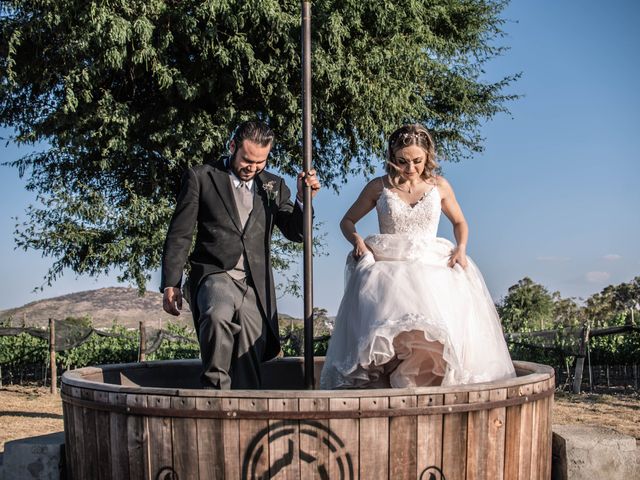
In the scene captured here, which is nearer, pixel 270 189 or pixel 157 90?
pixel 270 189

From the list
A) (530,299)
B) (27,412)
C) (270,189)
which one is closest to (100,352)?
(27,412)

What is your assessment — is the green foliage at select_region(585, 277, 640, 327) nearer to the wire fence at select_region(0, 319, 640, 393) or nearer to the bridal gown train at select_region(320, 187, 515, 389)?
the wire fence at select_region(0, 319, 640, 393)

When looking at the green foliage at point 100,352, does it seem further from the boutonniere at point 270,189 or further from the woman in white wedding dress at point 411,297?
the woman in white wedding dress at point 411,297

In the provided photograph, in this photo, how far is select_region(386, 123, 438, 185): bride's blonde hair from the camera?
14.3ft

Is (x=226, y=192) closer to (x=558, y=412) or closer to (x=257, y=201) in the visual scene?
(x=257, y=201)

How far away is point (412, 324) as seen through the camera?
3736mm

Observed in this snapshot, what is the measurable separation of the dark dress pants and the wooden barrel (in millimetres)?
580

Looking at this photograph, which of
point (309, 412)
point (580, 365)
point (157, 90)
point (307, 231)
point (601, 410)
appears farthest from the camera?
point (157, 90)

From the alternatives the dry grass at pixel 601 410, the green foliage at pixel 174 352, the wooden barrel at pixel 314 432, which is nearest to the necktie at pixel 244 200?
the wooden barrel at pixel 314 432

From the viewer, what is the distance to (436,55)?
18.6m

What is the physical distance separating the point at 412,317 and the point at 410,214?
0.87 meters

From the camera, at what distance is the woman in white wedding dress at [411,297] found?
12.5 ft

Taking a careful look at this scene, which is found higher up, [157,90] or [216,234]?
[157,90]

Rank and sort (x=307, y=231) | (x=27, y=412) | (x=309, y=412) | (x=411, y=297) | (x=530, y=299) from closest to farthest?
(x=309, y=412) < (x=411, y=297) < (x=307, y=231) < (x=27, y=412) < (x=530, y=299)
